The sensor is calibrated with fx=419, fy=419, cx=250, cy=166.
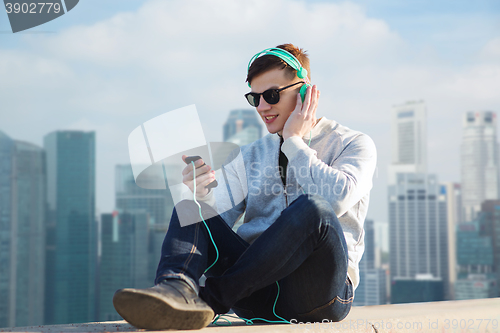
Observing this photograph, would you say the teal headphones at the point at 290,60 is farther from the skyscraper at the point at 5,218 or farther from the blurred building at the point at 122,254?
the skyscraper at the point at 5,218

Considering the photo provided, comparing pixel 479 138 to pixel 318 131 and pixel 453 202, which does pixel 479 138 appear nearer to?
pixel 453 202

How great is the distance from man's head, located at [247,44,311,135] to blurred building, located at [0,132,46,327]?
2727 inches

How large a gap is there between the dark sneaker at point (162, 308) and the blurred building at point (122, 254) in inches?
2532

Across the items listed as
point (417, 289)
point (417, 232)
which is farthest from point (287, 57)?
point (417, 232)

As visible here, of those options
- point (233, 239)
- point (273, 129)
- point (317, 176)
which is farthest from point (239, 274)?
point (273, 129)

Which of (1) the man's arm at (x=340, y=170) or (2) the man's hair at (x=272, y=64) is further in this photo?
(2) the man's hair at (x=272, y=64)

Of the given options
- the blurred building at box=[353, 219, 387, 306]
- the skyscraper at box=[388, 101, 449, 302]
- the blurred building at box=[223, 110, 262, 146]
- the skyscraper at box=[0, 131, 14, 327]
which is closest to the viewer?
the skyscraper at box=[0, 131, 14, 327]

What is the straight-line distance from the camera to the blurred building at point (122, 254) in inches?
2542

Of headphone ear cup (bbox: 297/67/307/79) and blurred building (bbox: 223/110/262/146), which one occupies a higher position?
blurred building (bbox: 223/110/262/146)

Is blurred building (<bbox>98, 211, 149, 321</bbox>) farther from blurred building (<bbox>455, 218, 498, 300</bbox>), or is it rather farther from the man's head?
the man's head

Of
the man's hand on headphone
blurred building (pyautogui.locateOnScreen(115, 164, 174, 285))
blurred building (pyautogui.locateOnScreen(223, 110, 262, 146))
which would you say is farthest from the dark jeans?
blurred building (pyautogui.locateOnScreen(223, 110, 262, 146))

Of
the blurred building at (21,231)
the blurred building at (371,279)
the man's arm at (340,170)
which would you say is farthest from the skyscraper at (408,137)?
the man's arm at (340,170)

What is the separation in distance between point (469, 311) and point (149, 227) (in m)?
69.2

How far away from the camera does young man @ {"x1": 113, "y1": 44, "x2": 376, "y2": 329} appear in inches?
54.2
